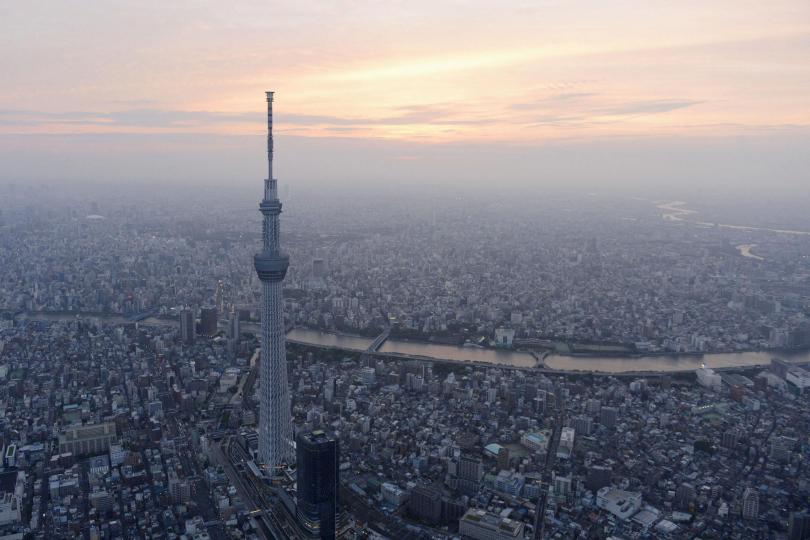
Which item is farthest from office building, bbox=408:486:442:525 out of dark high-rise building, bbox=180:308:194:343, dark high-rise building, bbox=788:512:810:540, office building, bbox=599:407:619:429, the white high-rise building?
dark high-rise building, bbox=180:308:194:343

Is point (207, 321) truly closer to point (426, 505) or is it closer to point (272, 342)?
point (272, 342)

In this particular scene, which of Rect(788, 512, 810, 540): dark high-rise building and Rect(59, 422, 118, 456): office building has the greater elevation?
Rect(788, 512, 810, 540): dark high-rise building

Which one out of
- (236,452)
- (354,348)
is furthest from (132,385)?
(354,348)

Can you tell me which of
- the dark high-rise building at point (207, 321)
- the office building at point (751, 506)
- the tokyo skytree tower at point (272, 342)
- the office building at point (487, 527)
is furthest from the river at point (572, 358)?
the office building at point (487, 527)

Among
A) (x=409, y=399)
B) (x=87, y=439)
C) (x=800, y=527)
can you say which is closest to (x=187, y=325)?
(x=87, y=439)

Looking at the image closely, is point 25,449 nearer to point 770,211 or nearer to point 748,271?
point 748,271

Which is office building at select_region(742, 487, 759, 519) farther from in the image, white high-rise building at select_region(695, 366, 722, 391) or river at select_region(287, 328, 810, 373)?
river at select_region(287, 328, 810, 373)
